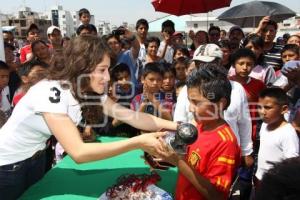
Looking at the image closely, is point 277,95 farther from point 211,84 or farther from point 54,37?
point 54,37

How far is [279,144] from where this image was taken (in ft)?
8.29

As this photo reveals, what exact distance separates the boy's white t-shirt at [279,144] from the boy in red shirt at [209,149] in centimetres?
97

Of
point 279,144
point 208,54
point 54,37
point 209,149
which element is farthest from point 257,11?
point 209,149

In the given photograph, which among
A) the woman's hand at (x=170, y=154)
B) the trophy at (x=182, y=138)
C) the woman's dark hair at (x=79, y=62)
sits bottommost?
the woman's hand at (x=170, y=154)

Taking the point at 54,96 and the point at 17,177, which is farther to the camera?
the point at 17,177

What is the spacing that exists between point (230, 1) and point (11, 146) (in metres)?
4.70

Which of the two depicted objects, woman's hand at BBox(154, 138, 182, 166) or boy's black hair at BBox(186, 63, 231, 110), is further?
boy's black hair at BBox(186, 63, 231, 110)

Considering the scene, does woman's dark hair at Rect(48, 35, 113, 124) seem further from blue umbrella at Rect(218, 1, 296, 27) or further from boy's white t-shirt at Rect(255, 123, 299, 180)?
blue umbrella at Rect(218, 1, 296, 27)

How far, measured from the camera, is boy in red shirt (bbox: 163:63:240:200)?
1.52 meters

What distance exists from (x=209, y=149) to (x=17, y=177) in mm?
1075

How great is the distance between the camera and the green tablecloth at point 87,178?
6.42 ft

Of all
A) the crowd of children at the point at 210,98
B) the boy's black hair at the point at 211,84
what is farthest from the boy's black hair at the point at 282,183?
the boy's black hair at the point at 211,84

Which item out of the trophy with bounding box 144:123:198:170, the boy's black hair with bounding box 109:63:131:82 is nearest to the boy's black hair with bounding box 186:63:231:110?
the trophy with bounding box 144:123:198:170

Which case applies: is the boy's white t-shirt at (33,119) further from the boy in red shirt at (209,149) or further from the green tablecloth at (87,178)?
the boy in red shirt at (209,149)
